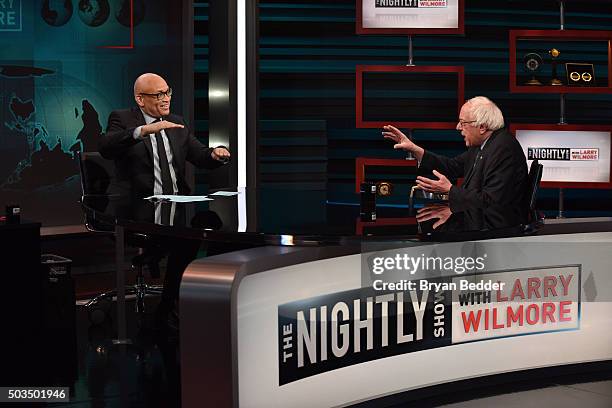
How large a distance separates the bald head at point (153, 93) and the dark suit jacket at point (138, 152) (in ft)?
0.33

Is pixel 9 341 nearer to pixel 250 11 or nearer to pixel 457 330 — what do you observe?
pixel 457 330

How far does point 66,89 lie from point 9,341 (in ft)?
8.54

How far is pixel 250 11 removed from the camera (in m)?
7.10

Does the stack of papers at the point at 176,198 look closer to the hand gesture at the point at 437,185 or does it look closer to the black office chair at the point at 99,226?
the black office chair at the point at 99,226

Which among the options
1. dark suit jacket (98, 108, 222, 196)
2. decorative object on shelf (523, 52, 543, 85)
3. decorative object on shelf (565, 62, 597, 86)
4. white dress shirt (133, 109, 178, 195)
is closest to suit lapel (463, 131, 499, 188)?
dark suit jacket (98, 108, 222, 196)

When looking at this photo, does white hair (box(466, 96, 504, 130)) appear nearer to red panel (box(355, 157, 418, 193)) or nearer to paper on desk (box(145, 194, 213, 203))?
paper on desk (box(145, 194, 213, 203))

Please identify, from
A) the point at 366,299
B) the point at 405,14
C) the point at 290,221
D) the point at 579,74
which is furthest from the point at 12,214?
the point at 579,74

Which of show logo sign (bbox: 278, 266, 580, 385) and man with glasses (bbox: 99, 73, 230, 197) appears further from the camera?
man with glasses (bbox: 99, 73, 230, 197)

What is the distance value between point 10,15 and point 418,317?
4.17 m

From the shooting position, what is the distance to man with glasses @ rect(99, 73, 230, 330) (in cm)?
510

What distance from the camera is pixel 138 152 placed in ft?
17.0

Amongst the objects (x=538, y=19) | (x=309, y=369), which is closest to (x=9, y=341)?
(x=309, y=369)

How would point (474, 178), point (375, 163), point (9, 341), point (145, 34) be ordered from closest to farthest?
point (474, 178) < point (9, 341) < point (375, 163) < point (145, 34)

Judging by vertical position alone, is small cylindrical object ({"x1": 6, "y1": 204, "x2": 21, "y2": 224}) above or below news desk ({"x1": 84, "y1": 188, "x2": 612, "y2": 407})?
above
